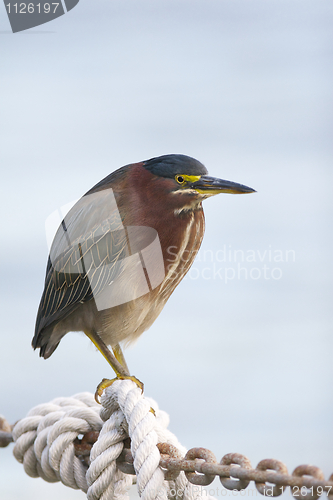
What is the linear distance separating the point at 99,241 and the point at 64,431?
306mm

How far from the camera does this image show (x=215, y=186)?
76 cm

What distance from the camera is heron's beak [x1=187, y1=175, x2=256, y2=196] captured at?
747mm

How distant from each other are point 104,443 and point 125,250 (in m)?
0.29

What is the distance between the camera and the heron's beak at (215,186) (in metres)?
0.75

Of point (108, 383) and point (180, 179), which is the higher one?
point (180, 179)

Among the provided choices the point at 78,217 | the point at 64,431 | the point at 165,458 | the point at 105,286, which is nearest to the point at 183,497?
the point at 165,458

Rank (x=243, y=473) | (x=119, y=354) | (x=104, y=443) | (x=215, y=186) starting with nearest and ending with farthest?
(x=243, y=473)
(x=104, y=443)
(x=215, y=186)
(x=119, y=354)

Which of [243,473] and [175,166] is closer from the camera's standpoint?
[243,473]

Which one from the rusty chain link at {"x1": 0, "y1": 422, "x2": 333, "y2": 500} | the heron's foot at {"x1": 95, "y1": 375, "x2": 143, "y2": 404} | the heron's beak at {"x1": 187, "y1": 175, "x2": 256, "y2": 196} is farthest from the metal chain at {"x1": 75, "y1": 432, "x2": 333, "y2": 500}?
the heron's beak at {"x1": 187, "y1": 175, "x2": 256, "y2": 196}

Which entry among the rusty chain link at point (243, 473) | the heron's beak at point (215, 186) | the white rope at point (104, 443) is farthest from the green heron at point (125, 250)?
the rusty chain link at point (243, 473)

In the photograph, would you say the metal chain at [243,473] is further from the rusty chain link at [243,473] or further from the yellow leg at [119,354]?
the yellow leg at [119,354]

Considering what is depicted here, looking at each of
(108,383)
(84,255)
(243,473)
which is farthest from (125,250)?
(243,473)

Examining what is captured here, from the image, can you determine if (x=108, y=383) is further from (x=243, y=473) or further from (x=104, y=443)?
(x=243, y=473)

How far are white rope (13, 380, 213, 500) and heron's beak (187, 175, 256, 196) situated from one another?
1.02ft
